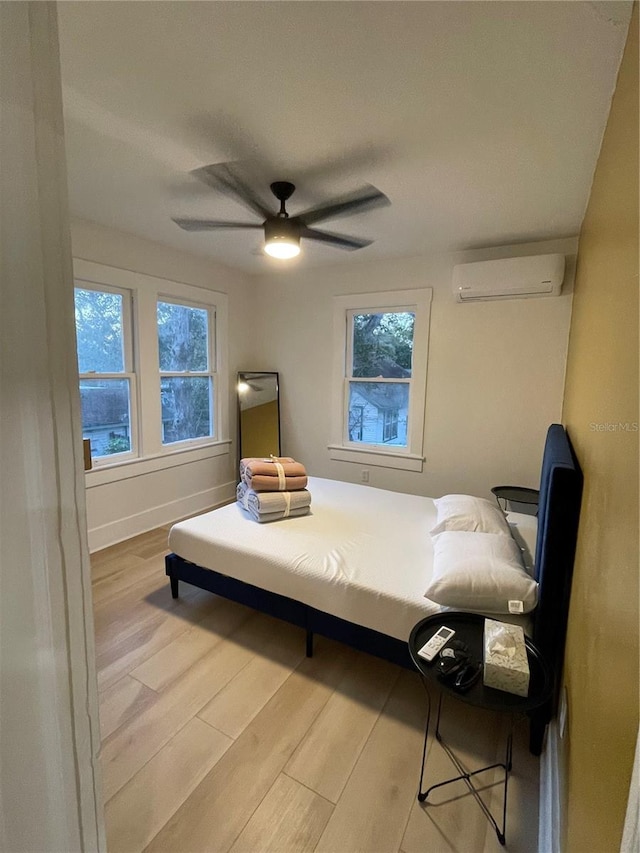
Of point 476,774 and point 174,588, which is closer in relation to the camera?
point 476,774

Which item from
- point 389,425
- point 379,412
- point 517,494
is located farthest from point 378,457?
point 517,494

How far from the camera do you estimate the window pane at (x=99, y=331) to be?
9.81 feet

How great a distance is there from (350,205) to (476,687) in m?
2.10

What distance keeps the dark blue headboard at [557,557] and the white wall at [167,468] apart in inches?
117

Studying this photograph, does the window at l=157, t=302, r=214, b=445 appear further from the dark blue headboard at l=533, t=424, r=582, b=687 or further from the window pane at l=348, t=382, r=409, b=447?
the dark blue headboard at l=533, t=424, r=582, b=687

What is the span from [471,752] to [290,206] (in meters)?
2.87

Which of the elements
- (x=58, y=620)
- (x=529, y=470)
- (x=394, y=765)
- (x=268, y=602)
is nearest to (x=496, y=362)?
(x=529, y=470)

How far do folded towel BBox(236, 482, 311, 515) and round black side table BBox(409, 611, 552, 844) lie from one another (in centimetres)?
122

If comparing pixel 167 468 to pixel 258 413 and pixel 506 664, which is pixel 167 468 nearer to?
pixel 258 413

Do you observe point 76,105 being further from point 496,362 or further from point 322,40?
point 496,362

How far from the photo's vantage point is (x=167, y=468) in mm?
3707

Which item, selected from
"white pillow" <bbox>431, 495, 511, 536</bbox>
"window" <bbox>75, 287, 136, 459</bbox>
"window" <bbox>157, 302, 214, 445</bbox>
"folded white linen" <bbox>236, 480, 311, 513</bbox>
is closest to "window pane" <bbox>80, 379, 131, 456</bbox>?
"window" <bbox>75, 287, 136, 459</bbox>

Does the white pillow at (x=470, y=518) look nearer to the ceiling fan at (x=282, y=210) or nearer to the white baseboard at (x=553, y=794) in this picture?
the white baseboard at (x=553, y=794)

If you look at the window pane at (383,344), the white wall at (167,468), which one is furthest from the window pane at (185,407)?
the window pane at (383,344)
